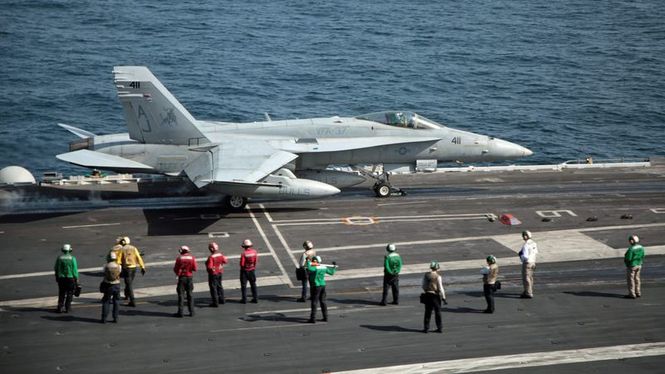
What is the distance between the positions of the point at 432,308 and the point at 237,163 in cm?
1512

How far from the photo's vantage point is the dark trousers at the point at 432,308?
2300cm

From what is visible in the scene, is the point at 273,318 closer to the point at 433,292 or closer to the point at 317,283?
the point at 317,283

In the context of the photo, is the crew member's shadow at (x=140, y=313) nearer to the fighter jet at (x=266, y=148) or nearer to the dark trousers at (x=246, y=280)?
the dark trousers at (x=246, y=280)

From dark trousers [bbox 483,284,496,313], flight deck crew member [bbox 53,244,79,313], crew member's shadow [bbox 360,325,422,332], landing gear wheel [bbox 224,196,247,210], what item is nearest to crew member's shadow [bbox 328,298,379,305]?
crew member's shadow [bbox 360,325,422,332]

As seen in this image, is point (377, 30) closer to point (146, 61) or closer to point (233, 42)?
point (233, 42)

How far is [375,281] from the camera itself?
91.6 feet

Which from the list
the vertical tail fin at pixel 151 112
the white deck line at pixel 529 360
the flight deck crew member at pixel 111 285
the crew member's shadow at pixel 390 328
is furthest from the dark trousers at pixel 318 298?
the vertical tail fin at pixel 151 112

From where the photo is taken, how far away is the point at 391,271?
2491 centimetres

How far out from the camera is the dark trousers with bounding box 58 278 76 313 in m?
24.2

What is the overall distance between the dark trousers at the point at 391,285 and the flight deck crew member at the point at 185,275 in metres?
4.89

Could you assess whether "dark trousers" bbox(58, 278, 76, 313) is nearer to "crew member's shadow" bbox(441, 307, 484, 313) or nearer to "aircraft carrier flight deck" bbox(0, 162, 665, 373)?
"aircraft carrier flight deck" bbox(0, 162, 665, 373)

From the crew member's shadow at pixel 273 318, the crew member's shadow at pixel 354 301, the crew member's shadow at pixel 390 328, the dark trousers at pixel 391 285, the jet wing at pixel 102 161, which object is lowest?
the crew member's shadow at pixel 390 328

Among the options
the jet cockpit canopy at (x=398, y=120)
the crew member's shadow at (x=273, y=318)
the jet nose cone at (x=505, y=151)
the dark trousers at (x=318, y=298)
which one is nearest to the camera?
the dark trousers at (x=318, y=298)

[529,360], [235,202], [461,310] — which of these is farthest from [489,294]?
[235,202]
